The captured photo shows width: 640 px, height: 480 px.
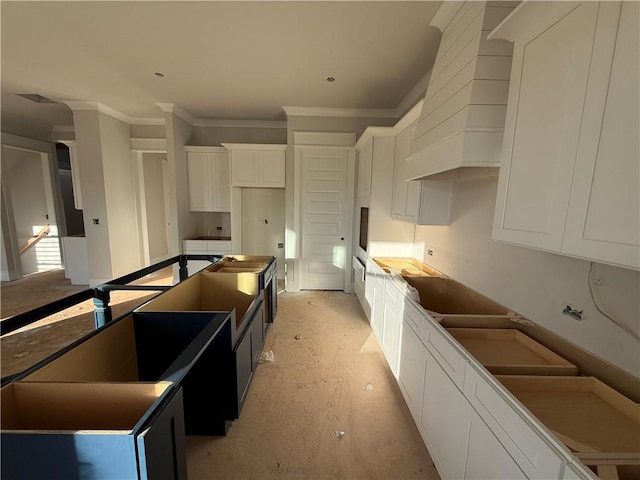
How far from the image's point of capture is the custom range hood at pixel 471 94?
135cm

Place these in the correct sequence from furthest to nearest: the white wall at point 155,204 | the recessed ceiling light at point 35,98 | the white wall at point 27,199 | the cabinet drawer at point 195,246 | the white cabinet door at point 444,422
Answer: the white wall at point 155,204 < the white wall at point 27,199 < the cabinet drawer at point 195,246 < the recessed ceiling light at point 35,98 < the white cabinet door at point 444,422

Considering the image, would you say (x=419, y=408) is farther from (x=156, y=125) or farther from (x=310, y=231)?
(x=156, y=125)

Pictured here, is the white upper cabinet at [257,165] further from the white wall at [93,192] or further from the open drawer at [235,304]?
the open drawer at [235,304]

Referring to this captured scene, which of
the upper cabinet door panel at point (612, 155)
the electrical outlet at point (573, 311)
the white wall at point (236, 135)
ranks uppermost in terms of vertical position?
the white wall at point (236, 135)

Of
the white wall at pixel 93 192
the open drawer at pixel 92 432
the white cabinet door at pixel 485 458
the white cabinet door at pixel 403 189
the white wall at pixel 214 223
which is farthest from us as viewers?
the white wall at pixel 214 223

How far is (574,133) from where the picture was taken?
2.99 ft

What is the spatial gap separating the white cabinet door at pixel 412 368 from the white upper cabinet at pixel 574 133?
0.90 meters

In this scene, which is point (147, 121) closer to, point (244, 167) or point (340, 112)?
point (244, 167)

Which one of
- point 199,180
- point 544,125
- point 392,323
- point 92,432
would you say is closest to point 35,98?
point 199,180

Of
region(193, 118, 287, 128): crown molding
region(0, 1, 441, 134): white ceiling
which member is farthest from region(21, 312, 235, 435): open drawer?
region(193, 118, 287, 128): crown molding

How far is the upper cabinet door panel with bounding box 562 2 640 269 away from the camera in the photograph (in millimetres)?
753

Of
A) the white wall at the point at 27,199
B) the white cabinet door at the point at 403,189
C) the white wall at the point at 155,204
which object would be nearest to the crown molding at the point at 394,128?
the white cabinet door at the point at 403,189

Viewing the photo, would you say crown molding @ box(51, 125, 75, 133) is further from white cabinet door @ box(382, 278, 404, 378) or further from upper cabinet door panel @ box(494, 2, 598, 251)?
upper cabinet door panel @ box(494, 2, 598, 251)

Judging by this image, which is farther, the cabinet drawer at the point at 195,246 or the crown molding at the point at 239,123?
the crown molding at the point at 239,123
